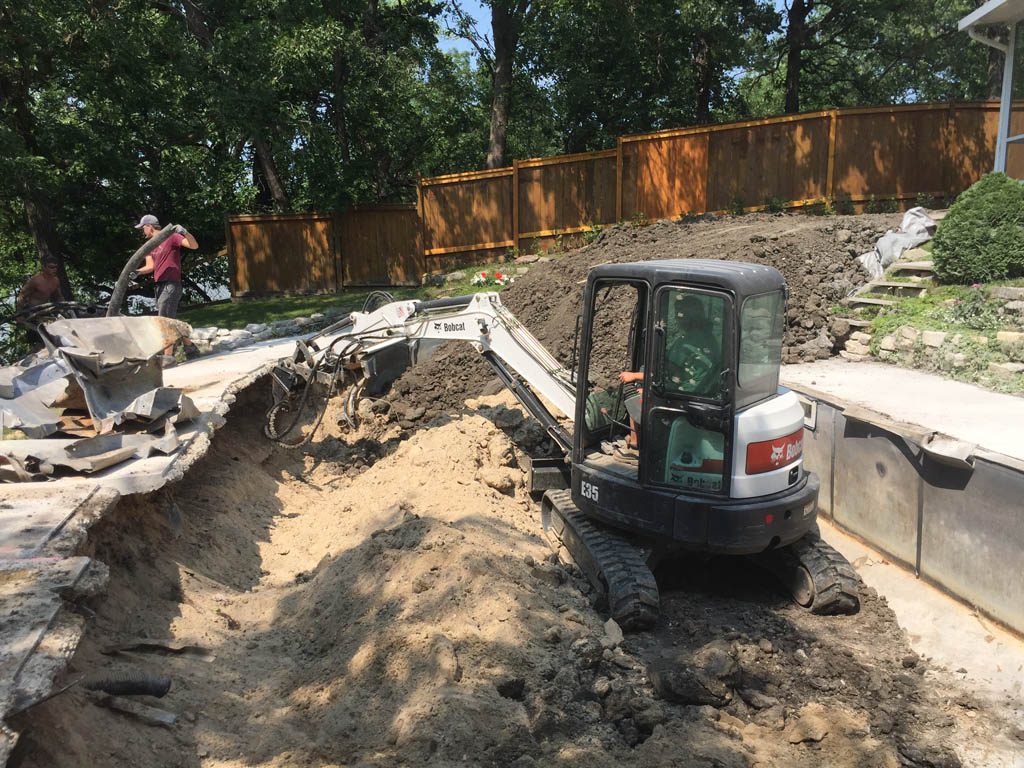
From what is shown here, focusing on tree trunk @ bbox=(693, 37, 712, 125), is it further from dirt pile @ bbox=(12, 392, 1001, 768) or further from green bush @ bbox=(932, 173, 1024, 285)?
dirt pile @ bbox=(12, 392, 1001, 768)

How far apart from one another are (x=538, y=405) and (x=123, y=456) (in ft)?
11.0

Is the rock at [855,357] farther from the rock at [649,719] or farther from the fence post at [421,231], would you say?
the fence post at [421,231]

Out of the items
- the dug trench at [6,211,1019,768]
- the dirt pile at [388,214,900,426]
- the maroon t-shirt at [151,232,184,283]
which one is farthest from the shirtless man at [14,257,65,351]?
the dug trench at [6,211,1019,768]

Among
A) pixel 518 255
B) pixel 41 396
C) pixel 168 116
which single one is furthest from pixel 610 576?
pixel 168 116

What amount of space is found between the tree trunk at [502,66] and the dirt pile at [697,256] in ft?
22.8

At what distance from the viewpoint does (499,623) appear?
15.8 feet

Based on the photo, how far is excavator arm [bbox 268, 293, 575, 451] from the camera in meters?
6.88

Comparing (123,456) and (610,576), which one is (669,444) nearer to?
(610,576)

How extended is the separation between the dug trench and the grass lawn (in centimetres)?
837

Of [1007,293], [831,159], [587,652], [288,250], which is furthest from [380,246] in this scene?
[587,652]

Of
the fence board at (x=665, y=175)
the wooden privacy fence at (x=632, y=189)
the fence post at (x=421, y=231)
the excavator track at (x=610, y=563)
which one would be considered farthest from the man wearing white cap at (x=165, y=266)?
Result: the fence board at (x=665, y=175)

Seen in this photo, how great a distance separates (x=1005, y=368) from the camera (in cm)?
845

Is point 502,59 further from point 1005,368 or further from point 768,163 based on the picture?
point 1005,368

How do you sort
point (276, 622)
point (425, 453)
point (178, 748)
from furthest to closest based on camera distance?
point (425, 453), point (276, 622), point (178, 748)
